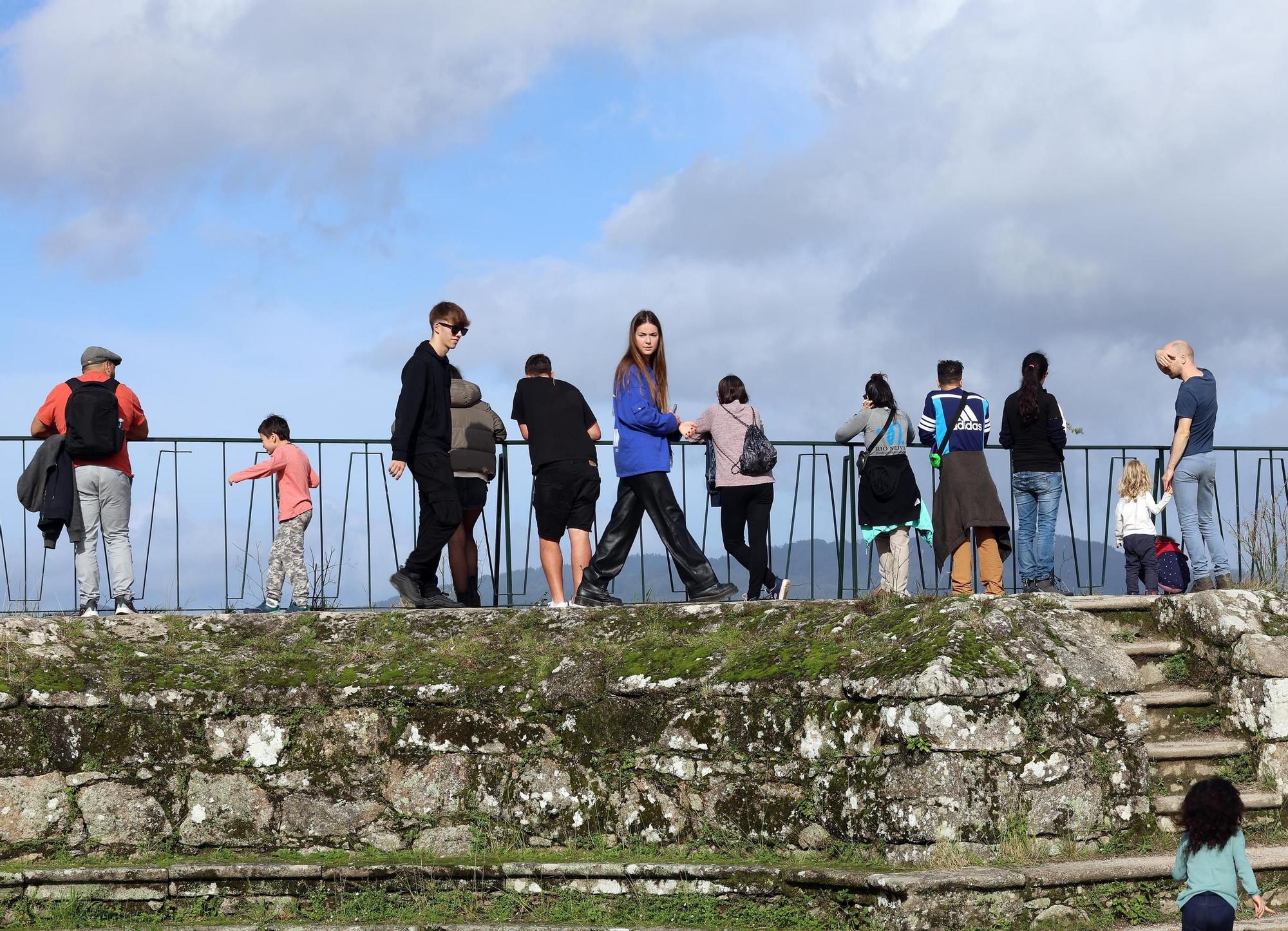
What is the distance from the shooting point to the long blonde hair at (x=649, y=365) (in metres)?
9.03

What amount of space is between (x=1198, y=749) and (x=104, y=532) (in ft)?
22.7

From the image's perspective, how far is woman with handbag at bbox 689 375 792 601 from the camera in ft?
31.5

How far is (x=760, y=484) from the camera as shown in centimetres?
964

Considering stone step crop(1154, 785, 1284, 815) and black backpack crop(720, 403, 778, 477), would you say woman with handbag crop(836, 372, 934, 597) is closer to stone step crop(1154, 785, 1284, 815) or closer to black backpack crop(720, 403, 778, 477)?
black backpack crop(720, 403, 778, 477)

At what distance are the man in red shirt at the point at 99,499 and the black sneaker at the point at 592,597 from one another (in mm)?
2897

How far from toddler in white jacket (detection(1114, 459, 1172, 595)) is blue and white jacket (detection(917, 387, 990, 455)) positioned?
7.88ft

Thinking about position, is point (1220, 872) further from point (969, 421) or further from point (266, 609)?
point (266, 609)

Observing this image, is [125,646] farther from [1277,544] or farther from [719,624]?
[1277,544]

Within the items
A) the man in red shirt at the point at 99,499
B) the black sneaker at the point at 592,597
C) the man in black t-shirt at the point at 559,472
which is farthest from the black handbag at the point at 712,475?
the man in red shirt at the point at 99,499

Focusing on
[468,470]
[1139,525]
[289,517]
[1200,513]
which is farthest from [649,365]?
[1139,525]

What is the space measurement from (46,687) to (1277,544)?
9.48 meters

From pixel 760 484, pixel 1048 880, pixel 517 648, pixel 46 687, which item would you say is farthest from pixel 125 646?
pixel 1048 880

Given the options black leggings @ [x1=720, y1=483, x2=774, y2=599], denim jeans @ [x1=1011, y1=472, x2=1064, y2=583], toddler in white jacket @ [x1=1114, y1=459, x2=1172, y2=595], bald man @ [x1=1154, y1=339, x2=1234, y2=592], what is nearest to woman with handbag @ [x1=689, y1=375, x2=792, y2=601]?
black leggings @ [x1=720, y1=483, x2=774, y2=599]

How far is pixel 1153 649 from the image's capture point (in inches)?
321
